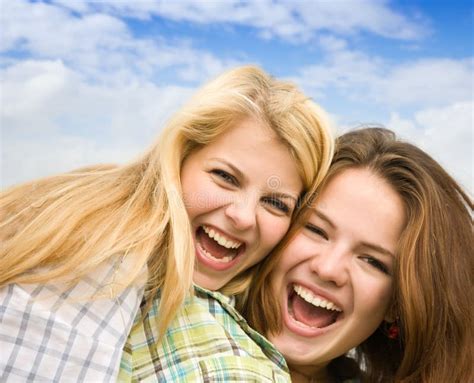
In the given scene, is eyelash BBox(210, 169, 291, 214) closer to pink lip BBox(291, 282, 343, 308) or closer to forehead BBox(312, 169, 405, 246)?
forehead BBox(312, 169, 405, 246)

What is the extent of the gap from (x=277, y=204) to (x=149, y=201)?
22.4 inches

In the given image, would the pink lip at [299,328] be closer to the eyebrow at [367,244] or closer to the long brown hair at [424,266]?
the long brown hair at [424,266]

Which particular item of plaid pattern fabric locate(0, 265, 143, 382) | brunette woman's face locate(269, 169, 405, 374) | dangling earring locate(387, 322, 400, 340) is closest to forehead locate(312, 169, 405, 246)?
brunette woman's face locate(269, 169, 405, 374)

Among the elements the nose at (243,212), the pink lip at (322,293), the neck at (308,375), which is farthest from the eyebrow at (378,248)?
the neck at (308,375)

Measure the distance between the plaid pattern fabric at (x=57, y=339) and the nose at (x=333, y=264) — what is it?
963 millimetres

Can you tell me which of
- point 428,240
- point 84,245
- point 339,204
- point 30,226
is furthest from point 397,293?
point 30,226

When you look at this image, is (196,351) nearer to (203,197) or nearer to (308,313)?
(203,197)

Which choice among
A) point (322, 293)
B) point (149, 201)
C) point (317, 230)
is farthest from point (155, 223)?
point (322, 293)

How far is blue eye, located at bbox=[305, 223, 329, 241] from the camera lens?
3.17 meters

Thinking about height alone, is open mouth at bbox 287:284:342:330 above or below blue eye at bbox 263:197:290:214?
below

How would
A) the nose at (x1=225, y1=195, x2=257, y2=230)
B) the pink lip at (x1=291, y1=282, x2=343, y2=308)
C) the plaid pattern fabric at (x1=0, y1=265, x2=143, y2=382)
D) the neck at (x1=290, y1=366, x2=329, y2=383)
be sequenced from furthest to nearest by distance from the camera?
the neck at (x1=290, y1=366, x2=329, y2=383) → the pink lip at (x1=291, y1=282, x2=343, y2=308) → the nose at (x1=225, y1=195, x2=257, y2=230) → the plaid pattern fabric at (x1=0, y1=265, x2=143, y2=382)

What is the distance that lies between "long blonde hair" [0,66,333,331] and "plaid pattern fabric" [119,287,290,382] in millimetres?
100

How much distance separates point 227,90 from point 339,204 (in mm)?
743

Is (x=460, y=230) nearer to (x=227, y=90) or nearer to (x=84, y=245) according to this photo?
(x=227, y=90)
